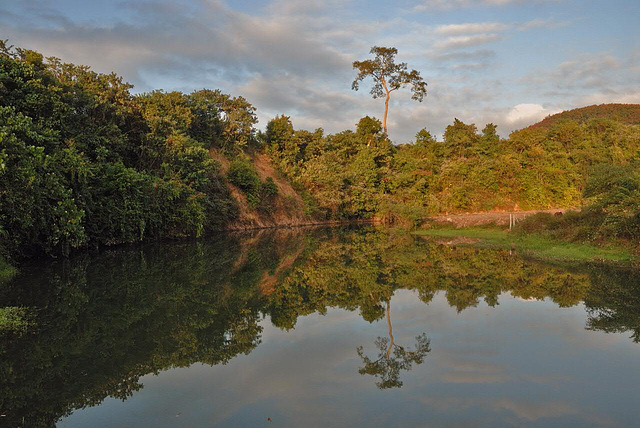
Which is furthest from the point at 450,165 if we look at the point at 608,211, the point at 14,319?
→ the point at 14,319

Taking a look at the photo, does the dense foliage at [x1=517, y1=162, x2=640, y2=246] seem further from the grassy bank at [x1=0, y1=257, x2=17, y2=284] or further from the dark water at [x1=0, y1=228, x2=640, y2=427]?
the grassy bank at [x1=0, y1=257, x2=17, y2=284]

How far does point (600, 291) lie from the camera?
1131cm

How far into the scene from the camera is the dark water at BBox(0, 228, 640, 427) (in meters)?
5.25

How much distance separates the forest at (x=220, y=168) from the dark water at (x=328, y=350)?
3426 millimetres

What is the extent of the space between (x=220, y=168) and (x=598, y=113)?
7591cm

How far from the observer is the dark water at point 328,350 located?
525cm

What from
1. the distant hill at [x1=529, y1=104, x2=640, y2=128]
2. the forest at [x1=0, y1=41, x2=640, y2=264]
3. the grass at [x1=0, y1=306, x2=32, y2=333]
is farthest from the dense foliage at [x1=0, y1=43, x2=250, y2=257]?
the distant hill at [x1=529, y1=104, x2=640, y2=128]

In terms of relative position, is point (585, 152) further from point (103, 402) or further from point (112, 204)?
point (103, 402)

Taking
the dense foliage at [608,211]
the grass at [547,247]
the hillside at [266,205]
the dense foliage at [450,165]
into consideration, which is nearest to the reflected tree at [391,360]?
the grass at [547,247]

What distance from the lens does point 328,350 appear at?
761cm

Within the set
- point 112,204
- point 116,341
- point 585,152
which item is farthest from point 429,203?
point 116,341

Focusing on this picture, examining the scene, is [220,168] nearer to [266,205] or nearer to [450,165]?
[266,205]

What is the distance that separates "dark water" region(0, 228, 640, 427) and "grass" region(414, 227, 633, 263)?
84.5 inches

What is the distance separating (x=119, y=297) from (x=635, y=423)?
10791 millimetres
